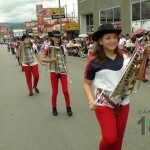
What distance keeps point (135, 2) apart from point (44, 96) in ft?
60.1

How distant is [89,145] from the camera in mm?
4973

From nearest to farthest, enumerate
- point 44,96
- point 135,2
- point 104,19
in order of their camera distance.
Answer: point 44,96, point 135,2, point 104,19

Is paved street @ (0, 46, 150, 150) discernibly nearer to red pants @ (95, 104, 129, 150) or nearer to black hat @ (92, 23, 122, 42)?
red pants @ (95, 104, 129, 150)

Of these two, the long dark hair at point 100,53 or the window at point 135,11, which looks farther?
the window at point 135,11

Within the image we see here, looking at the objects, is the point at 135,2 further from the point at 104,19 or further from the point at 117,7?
the point at 104,19

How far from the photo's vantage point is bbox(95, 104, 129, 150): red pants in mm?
3492

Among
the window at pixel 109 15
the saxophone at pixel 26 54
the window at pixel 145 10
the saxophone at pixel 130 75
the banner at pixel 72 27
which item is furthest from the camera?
the banner at pixel 72 27

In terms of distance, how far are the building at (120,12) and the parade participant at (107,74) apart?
20947mm

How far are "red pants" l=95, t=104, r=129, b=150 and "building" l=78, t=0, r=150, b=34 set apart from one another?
21053 millimetres

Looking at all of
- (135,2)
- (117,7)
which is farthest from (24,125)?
(117,7)

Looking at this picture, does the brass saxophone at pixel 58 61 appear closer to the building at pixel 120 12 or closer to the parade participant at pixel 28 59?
the parade participant at pixel 28 59

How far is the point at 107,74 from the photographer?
3.63m

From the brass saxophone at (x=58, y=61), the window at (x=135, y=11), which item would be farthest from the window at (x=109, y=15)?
the brass saxophone at (x=58, y=61)

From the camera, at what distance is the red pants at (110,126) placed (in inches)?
137
